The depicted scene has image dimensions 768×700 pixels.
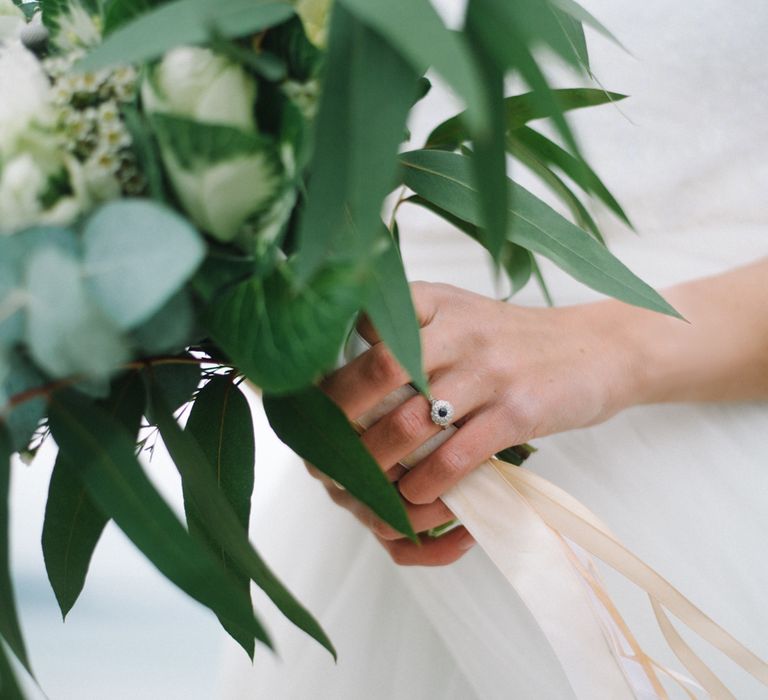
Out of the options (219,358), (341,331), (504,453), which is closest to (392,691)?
(504,453)

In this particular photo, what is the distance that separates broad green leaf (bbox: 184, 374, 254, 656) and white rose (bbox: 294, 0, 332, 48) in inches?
7.4

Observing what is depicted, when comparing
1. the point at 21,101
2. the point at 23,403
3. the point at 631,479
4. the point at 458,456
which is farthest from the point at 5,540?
the point at 631,479

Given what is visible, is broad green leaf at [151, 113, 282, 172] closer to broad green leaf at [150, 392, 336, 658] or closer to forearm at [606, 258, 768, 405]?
broad green leaf at [150, 392, 336, 658]

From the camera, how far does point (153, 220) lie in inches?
9.9

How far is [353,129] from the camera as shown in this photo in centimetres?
26

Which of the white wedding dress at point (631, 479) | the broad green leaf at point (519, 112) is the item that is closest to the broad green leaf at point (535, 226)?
the broad green leaf at point (519, 112)

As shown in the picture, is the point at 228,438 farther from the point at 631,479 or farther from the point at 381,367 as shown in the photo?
the point at 631,479

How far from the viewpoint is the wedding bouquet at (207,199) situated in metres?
0.25

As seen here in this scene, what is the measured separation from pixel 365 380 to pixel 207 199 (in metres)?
0.19

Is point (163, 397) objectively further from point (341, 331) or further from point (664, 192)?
point (664, 192)

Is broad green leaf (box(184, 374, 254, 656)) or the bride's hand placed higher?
broad green leaf (box(184, 374, 254, 656))

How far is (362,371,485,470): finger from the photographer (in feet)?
1.63

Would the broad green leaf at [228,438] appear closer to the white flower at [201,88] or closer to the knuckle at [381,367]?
the knuckle at [381,367]

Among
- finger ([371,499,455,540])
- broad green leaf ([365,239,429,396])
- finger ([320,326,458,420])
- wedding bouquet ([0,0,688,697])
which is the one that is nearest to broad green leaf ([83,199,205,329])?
wedding bouquet ([0,0,688,697])
